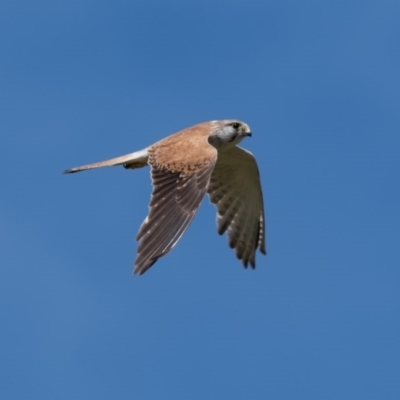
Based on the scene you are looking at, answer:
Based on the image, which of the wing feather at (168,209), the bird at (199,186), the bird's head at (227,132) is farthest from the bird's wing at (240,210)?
the wing feather at (168,209)

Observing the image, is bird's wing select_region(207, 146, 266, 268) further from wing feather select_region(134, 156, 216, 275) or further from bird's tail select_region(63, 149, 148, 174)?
wing feather select_region(134, 156, 216, 275)

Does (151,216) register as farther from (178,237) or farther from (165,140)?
(165,140)

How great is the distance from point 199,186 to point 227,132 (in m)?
2.47

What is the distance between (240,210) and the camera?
59.6 feet

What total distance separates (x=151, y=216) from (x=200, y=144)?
1.84 m

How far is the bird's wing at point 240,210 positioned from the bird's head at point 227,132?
112cm

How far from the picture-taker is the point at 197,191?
14.4 metres

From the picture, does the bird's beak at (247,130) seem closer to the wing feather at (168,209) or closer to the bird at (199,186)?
the bird at (199,186)

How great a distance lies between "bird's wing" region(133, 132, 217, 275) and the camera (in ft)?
44.1

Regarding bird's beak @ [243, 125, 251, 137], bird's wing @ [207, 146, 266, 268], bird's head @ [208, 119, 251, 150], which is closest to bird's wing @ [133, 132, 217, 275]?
bird's head @ [208, 119, 251, 150]

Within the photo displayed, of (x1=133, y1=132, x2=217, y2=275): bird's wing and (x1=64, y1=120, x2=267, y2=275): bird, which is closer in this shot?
(x1=133, y1=132, x2=217, y2=275): bird's wing

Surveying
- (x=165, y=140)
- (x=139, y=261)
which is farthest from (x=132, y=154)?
(x=139, y=261)

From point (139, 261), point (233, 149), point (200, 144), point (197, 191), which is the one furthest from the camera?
point (233, 149)

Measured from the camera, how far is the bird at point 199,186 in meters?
13.7
